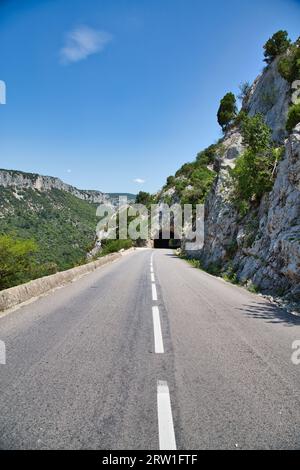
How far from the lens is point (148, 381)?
4199mm

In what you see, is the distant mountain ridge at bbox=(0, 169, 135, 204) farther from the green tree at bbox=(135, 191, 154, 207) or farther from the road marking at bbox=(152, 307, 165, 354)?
the road marking at bbox=(152, 307, 165, 354)

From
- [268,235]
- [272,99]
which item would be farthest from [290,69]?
[268,235]

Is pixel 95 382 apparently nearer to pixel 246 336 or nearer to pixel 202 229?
pixel 246 336

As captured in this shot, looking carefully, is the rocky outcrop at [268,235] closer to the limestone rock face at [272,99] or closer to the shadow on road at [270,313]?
the shadow on road at [270,313]

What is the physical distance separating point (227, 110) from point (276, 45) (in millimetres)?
25091

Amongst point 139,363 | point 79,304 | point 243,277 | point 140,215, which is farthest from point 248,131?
point 140,215

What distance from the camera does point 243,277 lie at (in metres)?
16.2

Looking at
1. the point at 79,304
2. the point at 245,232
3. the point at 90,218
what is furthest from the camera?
the point at 90,218

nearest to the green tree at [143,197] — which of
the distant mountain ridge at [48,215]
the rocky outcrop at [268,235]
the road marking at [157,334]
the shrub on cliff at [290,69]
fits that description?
the distant mountain ridge at [48,215]

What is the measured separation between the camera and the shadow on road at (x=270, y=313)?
8.08 metres

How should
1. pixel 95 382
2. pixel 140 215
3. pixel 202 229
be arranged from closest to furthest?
pixel 95 382 < pixel 202 229 < pixel 140 215

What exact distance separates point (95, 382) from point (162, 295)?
7.30 meters

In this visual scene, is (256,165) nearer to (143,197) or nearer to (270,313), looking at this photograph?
(270,313)

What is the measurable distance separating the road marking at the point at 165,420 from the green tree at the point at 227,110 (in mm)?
73932
